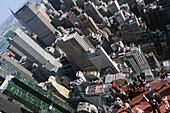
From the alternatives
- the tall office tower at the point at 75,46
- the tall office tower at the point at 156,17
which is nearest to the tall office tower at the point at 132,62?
the tall office tower at the point at 75,46

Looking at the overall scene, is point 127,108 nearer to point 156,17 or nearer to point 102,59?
point 102,59

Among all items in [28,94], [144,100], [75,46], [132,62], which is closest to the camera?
[144,100]

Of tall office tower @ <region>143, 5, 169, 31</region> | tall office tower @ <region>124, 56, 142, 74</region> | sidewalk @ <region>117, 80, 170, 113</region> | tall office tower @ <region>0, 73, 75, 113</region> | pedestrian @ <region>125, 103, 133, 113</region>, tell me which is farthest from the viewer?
tall office tower @ <region>143, 5, 169, 31</region>

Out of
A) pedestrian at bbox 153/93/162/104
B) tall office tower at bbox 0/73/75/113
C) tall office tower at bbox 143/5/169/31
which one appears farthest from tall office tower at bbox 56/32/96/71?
pedestrian at bbox 153/93/162/104

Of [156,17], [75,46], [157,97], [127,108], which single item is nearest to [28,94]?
[127,108]

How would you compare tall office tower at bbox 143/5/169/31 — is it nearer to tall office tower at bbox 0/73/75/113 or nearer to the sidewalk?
tall office tower at bbox 0/73/75/113

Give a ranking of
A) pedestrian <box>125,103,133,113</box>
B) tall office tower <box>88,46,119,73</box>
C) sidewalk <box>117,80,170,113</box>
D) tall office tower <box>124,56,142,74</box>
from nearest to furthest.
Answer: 1. sidewalk <box>117,80,170,113</box>
2. pedestrian <box>125,103,133,113</box>
3. tall office tower <box>124,56,142,74</box>
4. tall office tower <box>88,46,119,73</box>

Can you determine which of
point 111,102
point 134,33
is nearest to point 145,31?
point 134,33

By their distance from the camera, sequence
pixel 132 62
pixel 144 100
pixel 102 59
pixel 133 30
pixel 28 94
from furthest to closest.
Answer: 1. pixel 133 30
2. pixel 102 59
3. pixel 132 62
4. pixel 28 94
5. pixel 144 100
